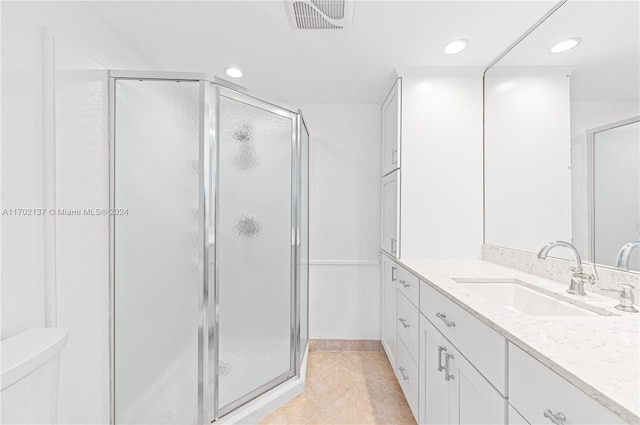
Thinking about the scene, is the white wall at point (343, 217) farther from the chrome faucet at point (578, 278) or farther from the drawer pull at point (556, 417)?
the drawer pull at point (556, 417)

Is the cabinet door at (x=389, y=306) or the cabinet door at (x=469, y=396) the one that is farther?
the cabinet door at (x=389, y=306)

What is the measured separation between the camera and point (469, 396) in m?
1.07

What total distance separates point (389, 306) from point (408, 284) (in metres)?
0.61

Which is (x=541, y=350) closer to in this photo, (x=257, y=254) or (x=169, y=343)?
(x=257, y=254)

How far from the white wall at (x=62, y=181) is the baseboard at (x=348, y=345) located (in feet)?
5.29

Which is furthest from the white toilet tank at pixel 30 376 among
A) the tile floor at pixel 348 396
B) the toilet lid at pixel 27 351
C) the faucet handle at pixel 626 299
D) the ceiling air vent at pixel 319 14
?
the faucet handle at pixel 626 299

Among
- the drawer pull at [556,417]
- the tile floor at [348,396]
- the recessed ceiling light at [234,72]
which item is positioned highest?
the recessed ceiling light at [234,72]

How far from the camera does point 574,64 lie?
143 centimetres

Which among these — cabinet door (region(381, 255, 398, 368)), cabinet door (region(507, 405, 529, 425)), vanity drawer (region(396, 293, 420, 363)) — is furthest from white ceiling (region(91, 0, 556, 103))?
cabinet door (region(507, 405, 529, 425))

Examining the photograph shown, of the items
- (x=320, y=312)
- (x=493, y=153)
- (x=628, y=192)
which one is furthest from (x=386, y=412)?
(x=493, y=153)

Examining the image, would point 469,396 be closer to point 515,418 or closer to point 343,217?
point 515,418

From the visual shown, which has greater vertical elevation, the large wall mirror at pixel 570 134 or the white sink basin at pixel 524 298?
the large wall mirror at pixel 570 134

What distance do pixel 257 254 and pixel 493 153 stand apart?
168 centimetres

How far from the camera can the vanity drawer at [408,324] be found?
1.65 metres
